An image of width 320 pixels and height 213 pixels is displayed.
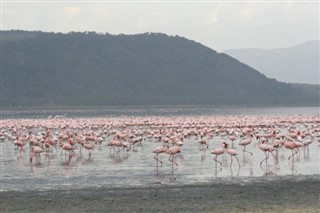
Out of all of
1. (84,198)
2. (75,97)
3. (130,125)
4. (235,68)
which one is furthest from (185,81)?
(84,198)

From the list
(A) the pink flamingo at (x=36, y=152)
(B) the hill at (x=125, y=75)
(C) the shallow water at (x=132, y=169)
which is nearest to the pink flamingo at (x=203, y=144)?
(C) the shallow water at (x=132, y=169)

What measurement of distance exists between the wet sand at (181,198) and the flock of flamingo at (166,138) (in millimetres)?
5385

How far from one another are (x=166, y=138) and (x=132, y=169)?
9.57 m

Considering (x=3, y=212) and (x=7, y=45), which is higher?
(x=7, y=45)

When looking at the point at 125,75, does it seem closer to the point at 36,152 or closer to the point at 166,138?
the point at 166,138

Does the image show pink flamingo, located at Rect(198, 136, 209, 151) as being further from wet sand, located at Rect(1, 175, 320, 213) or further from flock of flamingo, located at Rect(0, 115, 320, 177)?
wet sand, located at Rect(1, 175, 320, 213)

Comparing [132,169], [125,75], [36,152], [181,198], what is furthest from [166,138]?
[125,75]

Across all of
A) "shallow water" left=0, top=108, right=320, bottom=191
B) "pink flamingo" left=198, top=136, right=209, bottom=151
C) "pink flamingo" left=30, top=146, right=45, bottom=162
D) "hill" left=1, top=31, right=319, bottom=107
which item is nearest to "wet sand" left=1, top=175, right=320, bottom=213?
"shallow water" left=0, top=108, right=320, bottom=191

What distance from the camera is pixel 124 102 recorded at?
12638 centimetres

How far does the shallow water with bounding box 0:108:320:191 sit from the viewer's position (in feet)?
62.4

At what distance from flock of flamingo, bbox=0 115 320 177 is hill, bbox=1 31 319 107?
77.4m

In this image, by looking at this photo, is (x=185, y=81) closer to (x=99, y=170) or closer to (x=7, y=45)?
(x=7, y=45)

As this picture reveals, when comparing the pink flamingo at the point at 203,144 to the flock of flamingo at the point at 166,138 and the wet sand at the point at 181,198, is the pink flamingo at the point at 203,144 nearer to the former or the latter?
the flock of flamingo at the point at 166,138

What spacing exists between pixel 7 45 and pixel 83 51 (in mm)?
15536
